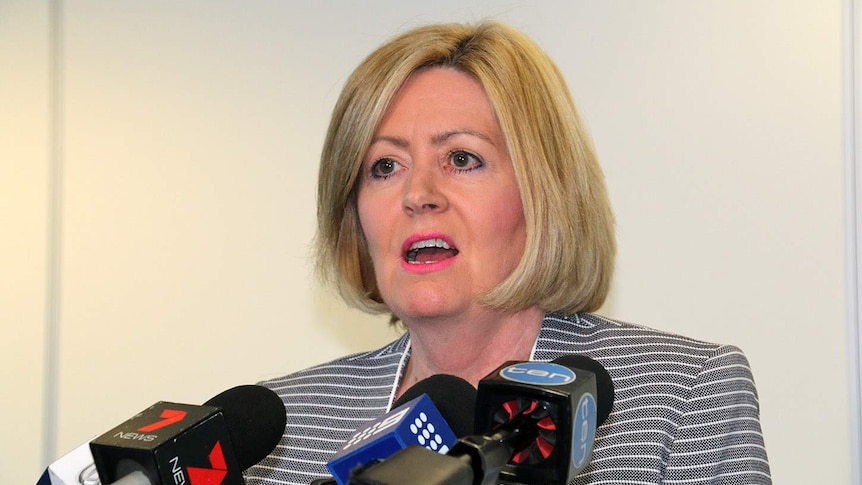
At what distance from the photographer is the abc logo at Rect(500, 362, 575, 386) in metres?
0.74

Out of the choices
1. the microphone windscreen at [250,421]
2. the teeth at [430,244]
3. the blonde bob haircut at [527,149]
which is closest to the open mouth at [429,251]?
the teeth at [430,244]

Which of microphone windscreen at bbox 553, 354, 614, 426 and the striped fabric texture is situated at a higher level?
microphone windscreen at bbox 553, 354, 614, 426

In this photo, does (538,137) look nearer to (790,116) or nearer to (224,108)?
(790,116)

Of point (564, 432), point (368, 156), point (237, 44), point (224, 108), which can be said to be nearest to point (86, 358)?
point (224, 108)

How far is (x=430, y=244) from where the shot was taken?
1.66 m

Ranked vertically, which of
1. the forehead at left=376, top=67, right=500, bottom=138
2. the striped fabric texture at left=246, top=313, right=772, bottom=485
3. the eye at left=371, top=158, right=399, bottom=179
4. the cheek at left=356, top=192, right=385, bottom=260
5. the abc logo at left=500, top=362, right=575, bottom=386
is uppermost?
the forehead at left=376, top=67, right=500, bottom=138

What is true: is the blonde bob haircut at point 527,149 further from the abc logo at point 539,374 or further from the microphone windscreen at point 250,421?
the abc logo at point 539,374

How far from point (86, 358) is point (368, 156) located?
152 cm

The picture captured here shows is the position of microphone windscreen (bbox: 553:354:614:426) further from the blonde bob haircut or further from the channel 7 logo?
the blonde bob haircut

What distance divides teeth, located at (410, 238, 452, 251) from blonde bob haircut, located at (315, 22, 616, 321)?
0.38 ft

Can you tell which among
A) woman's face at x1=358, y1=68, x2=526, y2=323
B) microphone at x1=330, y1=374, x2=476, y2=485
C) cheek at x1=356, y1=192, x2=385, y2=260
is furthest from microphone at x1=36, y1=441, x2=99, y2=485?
cheek at x1=356, y1=192, x2=385, y2=260

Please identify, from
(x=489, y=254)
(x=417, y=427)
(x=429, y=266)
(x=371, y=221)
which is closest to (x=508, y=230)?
(x=489, y=254)

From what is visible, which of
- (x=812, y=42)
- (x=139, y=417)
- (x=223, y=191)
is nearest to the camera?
(x=139, y=417)

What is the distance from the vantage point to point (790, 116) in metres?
2.39
